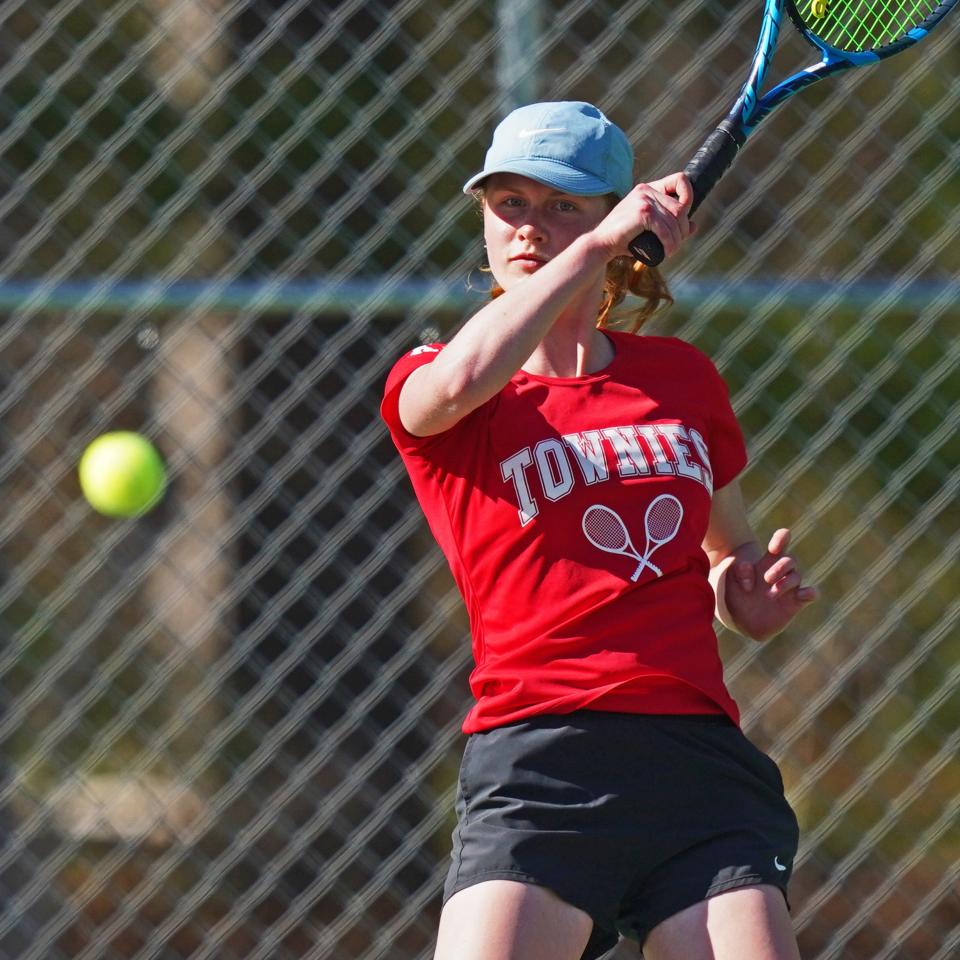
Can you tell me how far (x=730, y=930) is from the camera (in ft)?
6.51

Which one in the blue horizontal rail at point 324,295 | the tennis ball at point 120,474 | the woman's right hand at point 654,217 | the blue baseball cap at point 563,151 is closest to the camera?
the woman's right hand at point 654,217

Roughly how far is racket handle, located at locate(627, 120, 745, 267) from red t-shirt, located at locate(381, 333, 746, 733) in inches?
10.0

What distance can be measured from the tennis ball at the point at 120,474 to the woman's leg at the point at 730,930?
6.53 feet

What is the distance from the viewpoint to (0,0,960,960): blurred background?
3383 mm

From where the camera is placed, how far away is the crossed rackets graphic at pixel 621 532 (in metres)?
2.06

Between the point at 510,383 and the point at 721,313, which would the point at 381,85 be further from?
the point at 510,383

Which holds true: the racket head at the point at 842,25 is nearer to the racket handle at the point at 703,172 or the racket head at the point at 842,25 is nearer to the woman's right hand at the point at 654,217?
the racket handle at the point at 703,172

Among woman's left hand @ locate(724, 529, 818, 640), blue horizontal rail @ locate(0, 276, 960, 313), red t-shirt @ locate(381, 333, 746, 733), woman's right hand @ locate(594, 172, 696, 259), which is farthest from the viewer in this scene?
blue horizontal rail @ locate(0, 276, 960, 313)

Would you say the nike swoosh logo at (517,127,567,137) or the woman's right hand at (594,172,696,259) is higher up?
the nike swoosh logo at (517,127,567,137)

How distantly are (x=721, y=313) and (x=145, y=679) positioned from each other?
1697 millimetres

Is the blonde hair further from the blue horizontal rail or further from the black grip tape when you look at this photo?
the blue horizontal rail

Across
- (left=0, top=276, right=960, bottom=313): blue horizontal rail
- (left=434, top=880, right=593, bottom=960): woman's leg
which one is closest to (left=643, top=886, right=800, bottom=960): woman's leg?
(left=434, top=880, right=593, bottom=960): woman's leg

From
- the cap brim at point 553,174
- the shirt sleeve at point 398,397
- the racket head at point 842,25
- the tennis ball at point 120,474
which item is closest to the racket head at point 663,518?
the shirt sleeve at point 398,397

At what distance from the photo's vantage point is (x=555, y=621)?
2.04m
